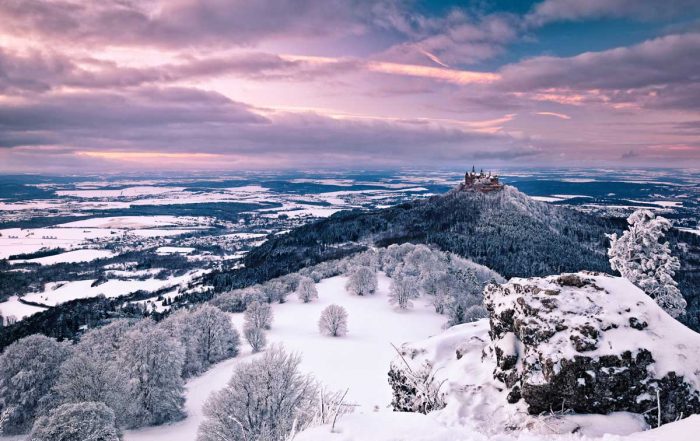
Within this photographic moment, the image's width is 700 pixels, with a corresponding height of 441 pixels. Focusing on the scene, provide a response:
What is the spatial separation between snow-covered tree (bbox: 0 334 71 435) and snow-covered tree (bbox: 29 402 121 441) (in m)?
20.2

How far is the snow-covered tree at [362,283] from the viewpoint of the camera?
97062 mm

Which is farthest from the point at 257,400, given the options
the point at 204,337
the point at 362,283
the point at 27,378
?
the point at 362,283

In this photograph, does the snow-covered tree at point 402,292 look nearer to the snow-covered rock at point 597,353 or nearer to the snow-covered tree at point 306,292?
the snow-covered tree at point 306,292

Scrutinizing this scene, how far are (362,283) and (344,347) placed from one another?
34.1 meters

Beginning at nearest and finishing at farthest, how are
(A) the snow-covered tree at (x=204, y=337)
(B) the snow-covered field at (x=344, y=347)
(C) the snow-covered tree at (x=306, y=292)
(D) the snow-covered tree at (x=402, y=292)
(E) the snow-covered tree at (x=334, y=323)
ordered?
(B) the snow-covered field at (x=344, y=347), (A) the snow-covered tree at (x=204, y=337), (E) the snow-covered tree at (x=334, y=323), (D) the snow-covered tree at (x=402, y=292), (C) the snow-covered tree at (x=306, y=292)

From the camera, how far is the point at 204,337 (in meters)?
65.1

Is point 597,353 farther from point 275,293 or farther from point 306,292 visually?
point 275,293

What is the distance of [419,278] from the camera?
321ft

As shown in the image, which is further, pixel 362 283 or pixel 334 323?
pixel 362 283

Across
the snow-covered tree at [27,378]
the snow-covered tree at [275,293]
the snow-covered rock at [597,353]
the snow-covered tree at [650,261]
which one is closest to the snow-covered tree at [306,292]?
the snow-covered tree at [275,293]

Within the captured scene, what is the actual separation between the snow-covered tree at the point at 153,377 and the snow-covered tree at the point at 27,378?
25.0 ft

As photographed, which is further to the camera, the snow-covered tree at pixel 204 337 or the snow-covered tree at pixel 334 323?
the snow-covered tree at pixel 334 323

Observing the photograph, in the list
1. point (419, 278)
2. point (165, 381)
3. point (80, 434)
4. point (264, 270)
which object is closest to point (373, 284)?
point (419, 278)

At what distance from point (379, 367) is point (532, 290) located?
44.0 m
